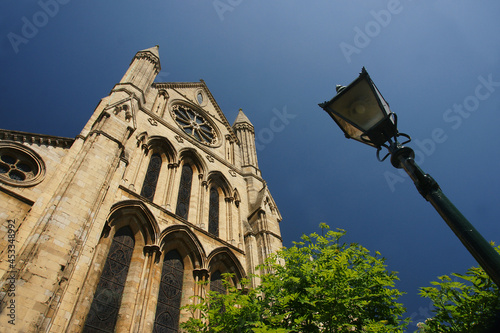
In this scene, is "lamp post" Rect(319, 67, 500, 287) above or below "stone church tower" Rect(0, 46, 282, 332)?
below

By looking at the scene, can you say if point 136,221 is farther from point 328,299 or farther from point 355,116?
point 355,116

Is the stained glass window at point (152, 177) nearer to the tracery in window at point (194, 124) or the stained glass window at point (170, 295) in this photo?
the stained glass window at point (170, 295)

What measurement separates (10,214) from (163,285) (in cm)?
448

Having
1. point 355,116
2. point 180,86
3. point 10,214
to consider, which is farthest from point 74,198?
point 180,86

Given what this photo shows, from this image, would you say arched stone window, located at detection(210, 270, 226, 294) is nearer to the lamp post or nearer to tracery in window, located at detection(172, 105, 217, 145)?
tracery in window, located at detection(172, 105, 217, 145)

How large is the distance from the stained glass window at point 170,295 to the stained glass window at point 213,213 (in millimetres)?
2465

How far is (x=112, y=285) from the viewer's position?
29.6 ft

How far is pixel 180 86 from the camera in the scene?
21.5 m

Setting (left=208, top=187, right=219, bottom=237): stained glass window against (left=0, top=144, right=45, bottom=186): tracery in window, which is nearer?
(left=0, top=144, right=45, bottom=186): tracery in window

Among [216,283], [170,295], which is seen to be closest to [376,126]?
[170,295]

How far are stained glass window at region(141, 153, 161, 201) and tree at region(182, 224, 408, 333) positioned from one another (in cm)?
557

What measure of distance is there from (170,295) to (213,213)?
4.85 metres

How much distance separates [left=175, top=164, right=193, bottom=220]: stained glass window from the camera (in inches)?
512

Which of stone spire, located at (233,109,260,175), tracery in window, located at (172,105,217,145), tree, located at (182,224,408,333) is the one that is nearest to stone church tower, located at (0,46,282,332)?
tracery in window, located at (172,105,217,145)
